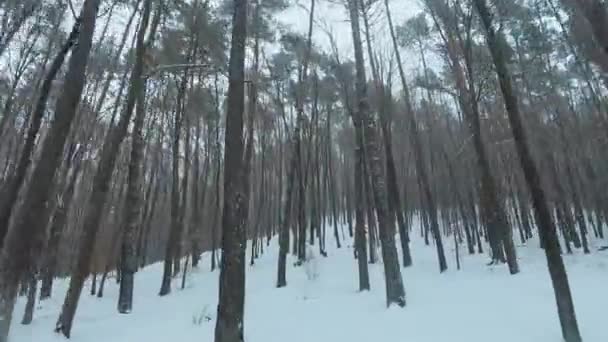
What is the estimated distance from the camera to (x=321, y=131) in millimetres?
24609

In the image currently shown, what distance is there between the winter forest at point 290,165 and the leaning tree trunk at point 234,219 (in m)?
0.03

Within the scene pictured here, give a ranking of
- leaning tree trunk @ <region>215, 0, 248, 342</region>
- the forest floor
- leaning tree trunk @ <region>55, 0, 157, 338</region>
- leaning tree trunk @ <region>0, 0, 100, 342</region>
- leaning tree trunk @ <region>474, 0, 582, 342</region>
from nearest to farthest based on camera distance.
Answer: leaning tree trunk @ <region>215, 0, 248, 342</region>
leaning tree trunk @ <region>474, 0, 582, 342</region>
leaning tree trunk @ <region>0, 0, 100, 342</region>
the forest floor
leaning tree trunk @ <region>55, 0, 157, 338</region>

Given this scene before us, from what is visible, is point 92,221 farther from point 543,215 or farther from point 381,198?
point 543,215

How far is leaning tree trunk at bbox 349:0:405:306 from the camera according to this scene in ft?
27.5

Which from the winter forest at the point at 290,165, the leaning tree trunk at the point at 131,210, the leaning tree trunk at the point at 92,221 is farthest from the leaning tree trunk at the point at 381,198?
the leaning tree trunk at the point at 131,210

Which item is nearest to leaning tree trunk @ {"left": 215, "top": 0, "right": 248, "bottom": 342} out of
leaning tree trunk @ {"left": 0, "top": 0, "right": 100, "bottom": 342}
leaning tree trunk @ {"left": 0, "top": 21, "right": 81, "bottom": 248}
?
leaning tree trunk @ {"left": 0, "top": 0, "right": 100, "bottom": 342}

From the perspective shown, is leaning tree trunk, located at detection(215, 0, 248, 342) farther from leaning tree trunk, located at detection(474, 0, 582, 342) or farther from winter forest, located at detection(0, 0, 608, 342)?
leaning tree trunk, located at detection(474, 0, 582, 342)

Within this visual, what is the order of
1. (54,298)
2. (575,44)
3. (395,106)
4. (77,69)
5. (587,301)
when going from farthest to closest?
(395,106) → (54,298) → (575,44) → (587,301) → (77,69)

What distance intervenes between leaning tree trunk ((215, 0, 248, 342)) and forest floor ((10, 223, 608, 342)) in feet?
7.34

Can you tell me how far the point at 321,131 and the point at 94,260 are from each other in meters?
14.1

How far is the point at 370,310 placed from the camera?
27.8ft

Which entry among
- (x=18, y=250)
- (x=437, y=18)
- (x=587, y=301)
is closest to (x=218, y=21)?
(x=437, y=18)

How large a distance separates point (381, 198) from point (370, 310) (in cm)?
Result: 242

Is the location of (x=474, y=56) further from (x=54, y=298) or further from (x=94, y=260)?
(x=54, y=298)
